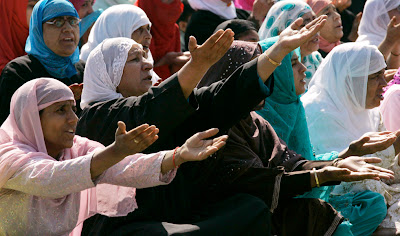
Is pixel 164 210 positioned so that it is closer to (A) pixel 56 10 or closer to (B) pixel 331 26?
(A) pixel 56 10

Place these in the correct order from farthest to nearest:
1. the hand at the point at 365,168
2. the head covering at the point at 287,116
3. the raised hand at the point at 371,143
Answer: the head covering at the point at 287,116 < the raised hand at the point at 371,143 < the hand at the point at 365,168

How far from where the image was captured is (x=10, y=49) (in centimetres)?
581

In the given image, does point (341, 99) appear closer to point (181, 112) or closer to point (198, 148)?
point (181, 112)

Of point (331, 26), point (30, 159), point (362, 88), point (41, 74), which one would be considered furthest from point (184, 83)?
point (331, 26)

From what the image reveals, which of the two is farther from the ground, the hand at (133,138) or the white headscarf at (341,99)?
the hand at (133,138)

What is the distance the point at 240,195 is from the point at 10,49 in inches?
106

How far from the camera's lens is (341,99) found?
552 cm

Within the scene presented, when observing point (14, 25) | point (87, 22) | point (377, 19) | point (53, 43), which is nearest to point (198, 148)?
point (53, 43)

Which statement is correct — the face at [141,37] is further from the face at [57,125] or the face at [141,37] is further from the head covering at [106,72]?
the face at [57,125]

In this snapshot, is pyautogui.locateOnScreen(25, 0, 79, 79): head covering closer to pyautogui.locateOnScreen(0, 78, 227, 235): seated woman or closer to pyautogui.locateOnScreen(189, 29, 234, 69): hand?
pyautogui.locateOnScreen(0, 78, 227, 235): seated woman

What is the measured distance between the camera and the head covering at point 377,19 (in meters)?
7.77

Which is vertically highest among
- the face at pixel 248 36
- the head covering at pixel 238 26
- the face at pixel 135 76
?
the face at pixel 135 76

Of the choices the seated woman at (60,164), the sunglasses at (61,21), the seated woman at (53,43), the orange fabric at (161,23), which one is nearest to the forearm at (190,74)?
the seated woman at (60,164)

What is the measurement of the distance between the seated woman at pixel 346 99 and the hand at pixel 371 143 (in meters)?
0.90
